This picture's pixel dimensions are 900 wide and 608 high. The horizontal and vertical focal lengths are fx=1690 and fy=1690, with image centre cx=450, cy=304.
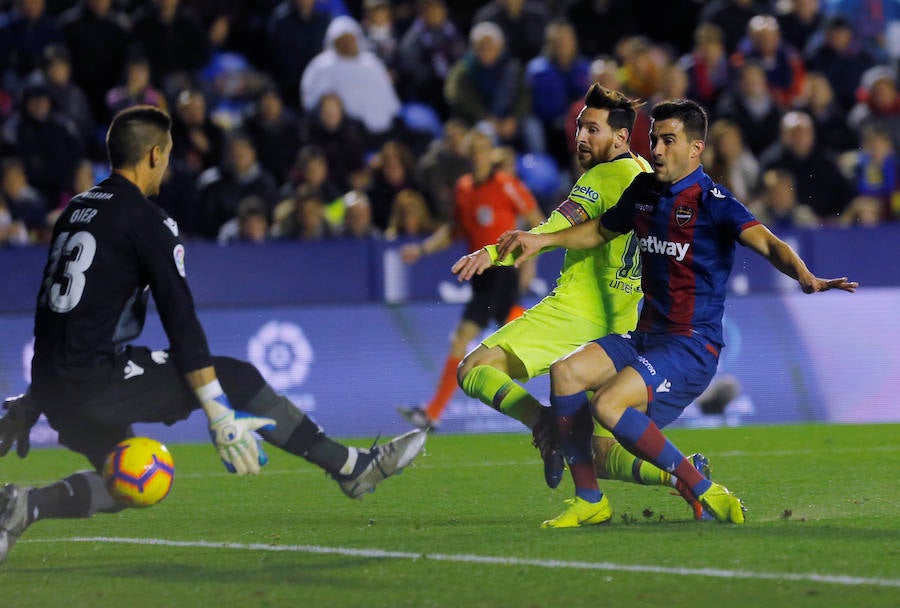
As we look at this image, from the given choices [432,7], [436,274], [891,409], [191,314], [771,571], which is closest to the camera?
[771,571]

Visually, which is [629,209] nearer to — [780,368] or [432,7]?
[780,368]

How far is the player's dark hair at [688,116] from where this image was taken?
7.51 m

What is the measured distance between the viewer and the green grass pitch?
5.91 meters

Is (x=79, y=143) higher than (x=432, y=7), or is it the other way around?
(x=432, y=7)

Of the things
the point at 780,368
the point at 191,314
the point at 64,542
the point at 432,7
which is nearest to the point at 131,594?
the point at 191,314

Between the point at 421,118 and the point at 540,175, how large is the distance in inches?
62.6

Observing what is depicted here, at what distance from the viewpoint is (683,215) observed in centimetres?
747

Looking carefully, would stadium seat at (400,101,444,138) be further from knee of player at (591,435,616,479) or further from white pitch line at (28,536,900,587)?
white pitch line at (28,536,900,587)

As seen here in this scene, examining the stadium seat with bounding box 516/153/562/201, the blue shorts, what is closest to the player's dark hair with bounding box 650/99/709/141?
the blue shorts

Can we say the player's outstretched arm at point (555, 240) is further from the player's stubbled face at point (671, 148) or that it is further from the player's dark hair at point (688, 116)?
the player's dark hair at point (688, 116)

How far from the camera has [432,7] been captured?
16.9 metres

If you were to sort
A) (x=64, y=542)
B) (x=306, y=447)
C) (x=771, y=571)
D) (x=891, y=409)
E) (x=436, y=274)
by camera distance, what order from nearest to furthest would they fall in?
1. (x=771, y=571)
2. (x=306, y=447)
3. (x=64, y=542)
4. (x=891, y=409)
5. (x=436, y=274)

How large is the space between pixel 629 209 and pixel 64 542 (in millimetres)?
3009

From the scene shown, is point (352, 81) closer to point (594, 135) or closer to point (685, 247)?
point (594, 135)
